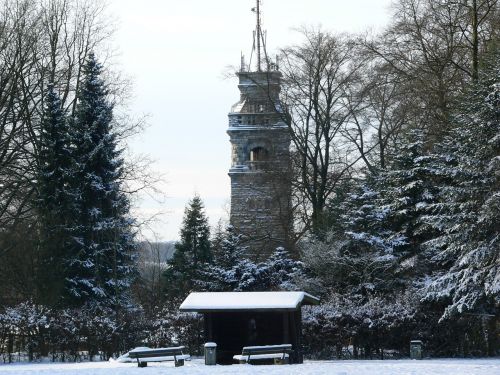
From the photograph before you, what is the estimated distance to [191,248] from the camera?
192ft

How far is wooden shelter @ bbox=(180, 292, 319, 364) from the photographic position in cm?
2883

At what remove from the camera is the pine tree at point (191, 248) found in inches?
2190

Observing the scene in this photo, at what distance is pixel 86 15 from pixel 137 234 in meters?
11.3

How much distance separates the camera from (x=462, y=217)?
1215 inches

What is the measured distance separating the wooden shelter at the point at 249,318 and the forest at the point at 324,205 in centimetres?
304

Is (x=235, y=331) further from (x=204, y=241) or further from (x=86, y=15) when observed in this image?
(x=204, y=241)

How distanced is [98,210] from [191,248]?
68.9 feet

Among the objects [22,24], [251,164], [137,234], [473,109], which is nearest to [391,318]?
[473,109]

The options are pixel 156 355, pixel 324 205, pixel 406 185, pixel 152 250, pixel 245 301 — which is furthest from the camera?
pixel 152 250

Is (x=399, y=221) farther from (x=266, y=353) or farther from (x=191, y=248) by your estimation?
(x=191, y=248)

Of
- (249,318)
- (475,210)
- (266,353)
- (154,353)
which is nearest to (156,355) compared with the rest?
(154,353)

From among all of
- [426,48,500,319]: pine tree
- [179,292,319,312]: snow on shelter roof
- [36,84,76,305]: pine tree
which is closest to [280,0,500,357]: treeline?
[426,48,500,319]: pine tree

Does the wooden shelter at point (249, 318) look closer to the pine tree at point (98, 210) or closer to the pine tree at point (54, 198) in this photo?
the pine tree at point (98, 210)

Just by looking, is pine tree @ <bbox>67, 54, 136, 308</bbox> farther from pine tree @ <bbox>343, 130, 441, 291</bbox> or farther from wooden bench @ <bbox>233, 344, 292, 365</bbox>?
wooden bench @ <bbox>233, 344, 292, 365</bbox>
